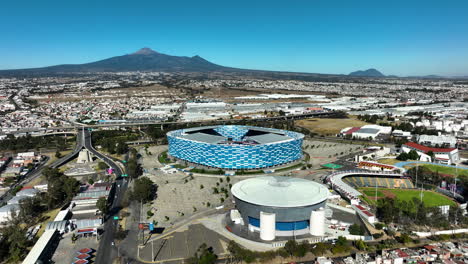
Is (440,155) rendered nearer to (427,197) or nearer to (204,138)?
(427,197)

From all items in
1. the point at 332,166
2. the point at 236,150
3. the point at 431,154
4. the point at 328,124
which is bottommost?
the point at 332,166

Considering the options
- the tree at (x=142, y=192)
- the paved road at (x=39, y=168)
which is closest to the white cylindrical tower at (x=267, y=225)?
the tree at (x=142, y=192)

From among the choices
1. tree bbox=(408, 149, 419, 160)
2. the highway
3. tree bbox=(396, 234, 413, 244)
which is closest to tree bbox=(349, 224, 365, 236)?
tree bbox=(396, 234, 413, 244)

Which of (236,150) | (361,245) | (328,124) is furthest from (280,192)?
(328,124)

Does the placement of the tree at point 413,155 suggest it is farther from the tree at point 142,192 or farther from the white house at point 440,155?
the tree at point 142,192

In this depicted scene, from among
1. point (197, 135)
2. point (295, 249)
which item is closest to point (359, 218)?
point (295, 249)
